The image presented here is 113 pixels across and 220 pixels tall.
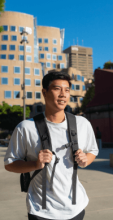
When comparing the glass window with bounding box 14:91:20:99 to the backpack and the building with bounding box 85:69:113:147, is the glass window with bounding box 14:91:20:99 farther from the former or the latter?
the backpack

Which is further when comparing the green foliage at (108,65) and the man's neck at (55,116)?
the green foliage at (108,65)

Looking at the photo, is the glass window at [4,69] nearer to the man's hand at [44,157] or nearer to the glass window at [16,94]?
the glass window at [16,94]

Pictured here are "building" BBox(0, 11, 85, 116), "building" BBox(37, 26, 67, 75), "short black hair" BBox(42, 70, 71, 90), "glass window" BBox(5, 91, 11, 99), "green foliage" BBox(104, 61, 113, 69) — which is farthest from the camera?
"building" BBox(37, 26, 67, 75)

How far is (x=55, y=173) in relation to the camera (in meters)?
1.91

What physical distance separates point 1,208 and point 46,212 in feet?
11.5

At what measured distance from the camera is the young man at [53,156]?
1.88 metres

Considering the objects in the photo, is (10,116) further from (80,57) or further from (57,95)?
(80,57)

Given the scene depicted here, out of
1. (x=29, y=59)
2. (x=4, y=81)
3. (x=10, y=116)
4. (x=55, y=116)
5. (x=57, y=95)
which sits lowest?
(x=10, y=116)

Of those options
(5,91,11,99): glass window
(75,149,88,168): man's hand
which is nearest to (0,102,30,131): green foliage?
(5,91,11,99): glass window

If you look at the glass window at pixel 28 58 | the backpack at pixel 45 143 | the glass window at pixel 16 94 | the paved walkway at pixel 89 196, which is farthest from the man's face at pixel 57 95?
the glass window at pixel 28 58

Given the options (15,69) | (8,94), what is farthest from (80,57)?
(8,94)

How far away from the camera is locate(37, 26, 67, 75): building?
70500mm

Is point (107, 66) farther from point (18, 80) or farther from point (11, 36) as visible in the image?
point (11, 36)

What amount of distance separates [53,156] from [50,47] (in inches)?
2860
